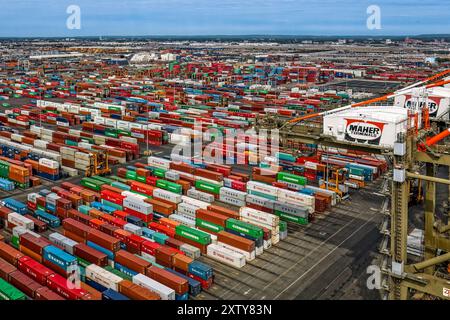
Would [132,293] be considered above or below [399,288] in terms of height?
below

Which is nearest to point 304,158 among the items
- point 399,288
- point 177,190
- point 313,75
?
point 177,190

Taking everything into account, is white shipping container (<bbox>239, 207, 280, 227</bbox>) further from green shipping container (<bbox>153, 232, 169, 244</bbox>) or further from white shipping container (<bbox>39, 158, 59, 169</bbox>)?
white shipping container (<bbox>39, 158, 59, 169</bbox>)

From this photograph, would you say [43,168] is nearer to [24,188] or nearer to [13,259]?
[24,188]

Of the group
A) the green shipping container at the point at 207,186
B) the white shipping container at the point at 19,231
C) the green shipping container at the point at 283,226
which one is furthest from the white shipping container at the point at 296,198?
the white shipping container at the point at 19,231

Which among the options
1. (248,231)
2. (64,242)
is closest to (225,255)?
(248,231)

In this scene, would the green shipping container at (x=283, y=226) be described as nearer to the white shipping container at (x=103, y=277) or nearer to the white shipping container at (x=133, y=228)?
the white shipping container at (x=133, y=228)

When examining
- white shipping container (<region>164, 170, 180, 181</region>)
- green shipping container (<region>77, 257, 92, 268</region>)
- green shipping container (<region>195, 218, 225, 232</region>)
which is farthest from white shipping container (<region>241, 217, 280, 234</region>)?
green shipping container (<region>77, 257, 92, 268</region>)
